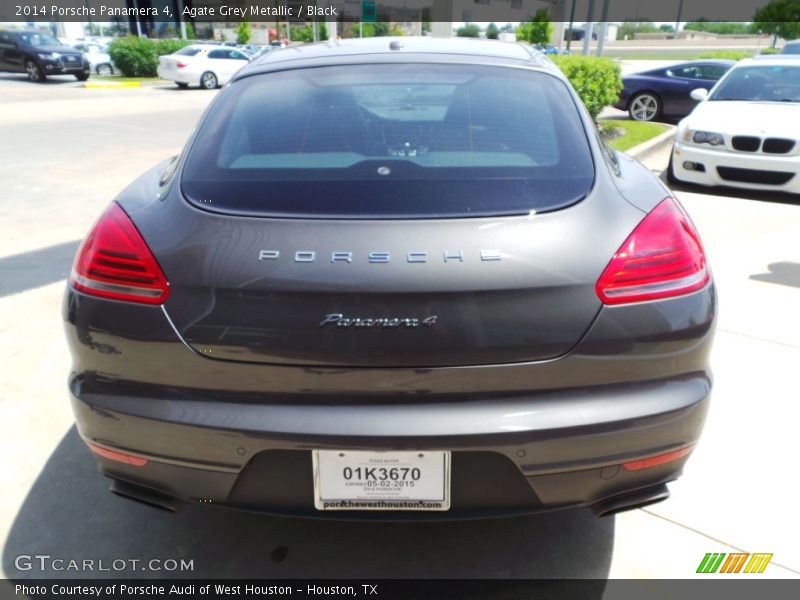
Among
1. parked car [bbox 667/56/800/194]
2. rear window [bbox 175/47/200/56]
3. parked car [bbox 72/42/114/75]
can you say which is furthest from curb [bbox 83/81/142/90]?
parked car [bbox 667/56/800/194]

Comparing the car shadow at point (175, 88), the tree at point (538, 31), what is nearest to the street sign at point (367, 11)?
the car shadow at point (175, 88)

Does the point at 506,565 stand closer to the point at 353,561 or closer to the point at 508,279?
the point at 353,561

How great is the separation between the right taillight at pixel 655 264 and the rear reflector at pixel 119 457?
1327mm

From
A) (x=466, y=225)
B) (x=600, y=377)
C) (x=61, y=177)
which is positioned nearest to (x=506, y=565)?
(x=600, y=377)

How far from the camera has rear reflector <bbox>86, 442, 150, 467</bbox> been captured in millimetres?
1901

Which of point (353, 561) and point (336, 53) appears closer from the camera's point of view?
point (353, 561)

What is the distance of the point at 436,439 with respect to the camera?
1717 millimetres

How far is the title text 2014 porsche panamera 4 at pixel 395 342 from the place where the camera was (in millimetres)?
1722

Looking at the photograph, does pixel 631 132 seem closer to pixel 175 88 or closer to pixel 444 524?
pixel 444 524

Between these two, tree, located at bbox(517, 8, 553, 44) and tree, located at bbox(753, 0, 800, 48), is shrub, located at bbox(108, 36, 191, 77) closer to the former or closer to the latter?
tree, located at bbox(517, 8, 553, 44)

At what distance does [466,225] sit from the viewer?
5.78ft

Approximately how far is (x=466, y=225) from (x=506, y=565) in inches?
47.9

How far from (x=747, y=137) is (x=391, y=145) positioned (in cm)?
650

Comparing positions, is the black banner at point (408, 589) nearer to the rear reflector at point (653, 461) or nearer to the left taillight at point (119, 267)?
the rear reflector at point (653, 461)
